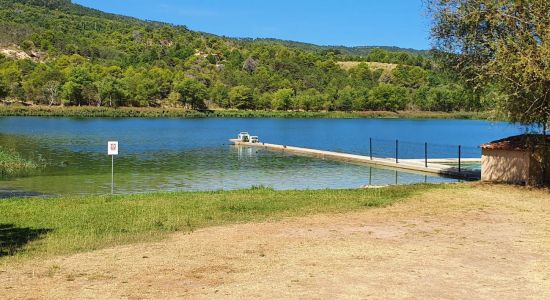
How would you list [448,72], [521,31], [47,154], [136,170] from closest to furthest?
1. [521,31]
2. [448,72]
3. [136,170]
4. [47,154]

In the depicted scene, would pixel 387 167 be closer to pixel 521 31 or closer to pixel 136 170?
pixel 136 170

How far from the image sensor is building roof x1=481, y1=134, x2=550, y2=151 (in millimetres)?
19891

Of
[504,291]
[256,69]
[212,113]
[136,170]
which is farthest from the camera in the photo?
[256,69]

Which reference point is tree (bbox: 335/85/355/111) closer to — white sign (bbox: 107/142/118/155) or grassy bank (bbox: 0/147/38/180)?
grassy bank (bbox: 0/147/38/180)

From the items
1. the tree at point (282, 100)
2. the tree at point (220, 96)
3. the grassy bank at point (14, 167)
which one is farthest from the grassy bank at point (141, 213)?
the tree at point (282, 100)

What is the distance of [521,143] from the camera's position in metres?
20.6

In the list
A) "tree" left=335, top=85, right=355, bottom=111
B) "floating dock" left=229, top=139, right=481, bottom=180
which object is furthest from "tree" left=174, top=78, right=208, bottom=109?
"floating dock" left=229, top=139, right=481, bottom=180

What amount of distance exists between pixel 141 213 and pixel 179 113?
12132 centimetres

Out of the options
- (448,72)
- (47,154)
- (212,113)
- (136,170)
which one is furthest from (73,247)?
(212,113)

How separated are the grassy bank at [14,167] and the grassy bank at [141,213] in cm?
1245

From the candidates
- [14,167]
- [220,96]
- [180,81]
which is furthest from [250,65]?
[14,167]

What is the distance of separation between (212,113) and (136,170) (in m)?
109

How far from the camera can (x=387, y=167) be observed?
33062 mm

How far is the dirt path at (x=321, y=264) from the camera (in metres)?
7.98
